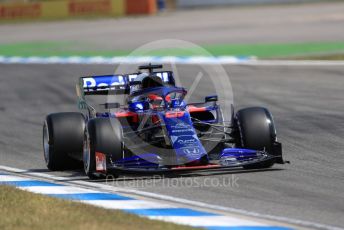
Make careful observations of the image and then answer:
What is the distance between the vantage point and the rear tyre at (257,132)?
35.4 feet

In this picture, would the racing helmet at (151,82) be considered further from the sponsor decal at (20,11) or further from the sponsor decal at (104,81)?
the sponsor decal at (20,11)

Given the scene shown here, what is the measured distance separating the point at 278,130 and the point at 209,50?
15201 mm

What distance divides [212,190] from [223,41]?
901 inches

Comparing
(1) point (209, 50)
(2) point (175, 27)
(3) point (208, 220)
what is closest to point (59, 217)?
(3) point (208, 220)

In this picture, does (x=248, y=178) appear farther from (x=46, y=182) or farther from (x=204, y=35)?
(x=204, y=35)

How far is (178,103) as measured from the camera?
36.4 feet

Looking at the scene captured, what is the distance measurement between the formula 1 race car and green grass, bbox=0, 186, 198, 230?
57.7 inches

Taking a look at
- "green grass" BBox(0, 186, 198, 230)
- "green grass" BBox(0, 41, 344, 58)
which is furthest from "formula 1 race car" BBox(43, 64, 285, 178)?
"green grass" BBox(0, 41, 344, 58)

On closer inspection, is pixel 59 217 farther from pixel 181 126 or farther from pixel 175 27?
pixel 175 27

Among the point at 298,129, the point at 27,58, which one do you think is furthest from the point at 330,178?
the point at 27,58

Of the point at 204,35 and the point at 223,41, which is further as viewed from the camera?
the point at 204,35

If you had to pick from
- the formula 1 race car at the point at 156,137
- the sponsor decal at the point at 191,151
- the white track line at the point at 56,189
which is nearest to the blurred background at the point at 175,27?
the formula 1 race car at the point at 156,137

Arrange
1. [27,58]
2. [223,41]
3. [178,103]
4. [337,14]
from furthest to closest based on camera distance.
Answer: [337,14], [223,41], [27,58], [178,103]

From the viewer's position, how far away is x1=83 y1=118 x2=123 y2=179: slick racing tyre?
33.8ft
